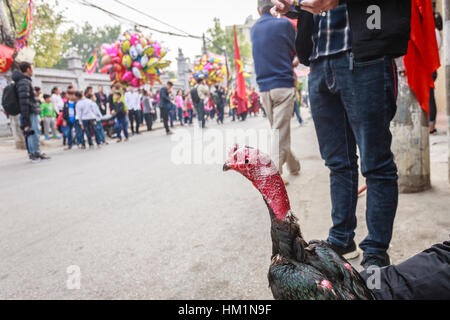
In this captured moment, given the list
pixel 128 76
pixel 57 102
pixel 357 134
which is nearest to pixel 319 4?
pixel 357 134

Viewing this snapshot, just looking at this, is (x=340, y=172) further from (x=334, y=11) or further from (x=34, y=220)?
(x=34, y=220)

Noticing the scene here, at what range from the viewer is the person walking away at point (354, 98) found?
1.44m

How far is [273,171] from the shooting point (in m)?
1.17

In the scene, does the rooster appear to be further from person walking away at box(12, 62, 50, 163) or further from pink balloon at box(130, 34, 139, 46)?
pink balloon at box(130, 34, 139, 46)

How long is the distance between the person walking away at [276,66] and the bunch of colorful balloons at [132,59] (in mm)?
8937

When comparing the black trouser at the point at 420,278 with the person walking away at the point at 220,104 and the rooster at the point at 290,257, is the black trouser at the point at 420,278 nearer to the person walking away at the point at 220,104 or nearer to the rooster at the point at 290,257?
the rooster at the point at 290,257

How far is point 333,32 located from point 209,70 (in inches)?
634

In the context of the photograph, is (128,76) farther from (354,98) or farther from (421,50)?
(354,98)

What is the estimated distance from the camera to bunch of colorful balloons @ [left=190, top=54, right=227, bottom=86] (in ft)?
56.1

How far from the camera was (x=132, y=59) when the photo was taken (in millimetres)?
11680

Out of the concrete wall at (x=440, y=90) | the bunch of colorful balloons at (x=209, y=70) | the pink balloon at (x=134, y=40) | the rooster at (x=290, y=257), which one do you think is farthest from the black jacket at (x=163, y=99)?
the rooster at (x=290, y=257)

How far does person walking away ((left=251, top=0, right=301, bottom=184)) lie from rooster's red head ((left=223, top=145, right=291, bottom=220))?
2627mm

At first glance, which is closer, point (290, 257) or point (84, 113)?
point (290, 257)

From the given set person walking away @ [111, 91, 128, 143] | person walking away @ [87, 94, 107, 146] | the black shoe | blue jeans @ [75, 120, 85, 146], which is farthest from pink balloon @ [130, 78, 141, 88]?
the black shoe
